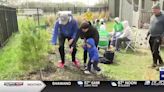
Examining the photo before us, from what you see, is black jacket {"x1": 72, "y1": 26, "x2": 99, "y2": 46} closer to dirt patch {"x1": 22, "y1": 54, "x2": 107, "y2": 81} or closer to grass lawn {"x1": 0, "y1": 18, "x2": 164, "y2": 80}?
grass lawn {"x1": 0, "y1": 18, "x2": 164, "y2": 80}

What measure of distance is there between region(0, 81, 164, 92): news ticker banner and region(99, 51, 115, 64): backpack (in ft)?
0.47

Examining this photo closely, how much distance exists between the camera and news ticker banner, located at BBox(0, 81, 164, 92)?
214 centimetres

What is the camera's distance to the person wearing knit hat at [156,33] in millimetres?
2076

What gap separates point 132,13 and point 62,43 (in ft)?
1.67

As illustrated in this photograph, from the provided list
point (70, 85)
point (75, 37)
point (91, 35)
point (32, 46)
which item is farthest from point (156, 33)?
point (32, 46)

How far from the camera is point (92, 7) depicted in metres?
2.10

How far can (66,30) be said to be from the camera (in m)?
2.13

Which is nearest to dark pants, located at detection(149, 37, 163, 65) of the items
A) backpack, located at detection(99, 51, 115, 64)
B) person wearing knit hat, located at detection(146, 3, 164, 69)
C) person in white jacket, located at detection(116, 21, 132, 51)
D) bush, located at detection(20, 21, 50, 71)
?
person wearing knit hat, located at detection(146, 3, 164, 69)

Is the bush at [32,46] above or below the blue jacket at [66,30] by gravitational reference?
below

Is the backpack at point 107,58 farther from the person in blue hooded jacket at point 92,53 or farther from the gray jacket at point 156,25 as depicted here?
Result: the gray jacket at point 156,25

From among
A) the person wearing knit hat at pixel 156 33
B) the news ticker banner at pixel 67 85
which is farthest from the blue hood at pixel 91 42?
the person wearing knit hat at pixel 156 33

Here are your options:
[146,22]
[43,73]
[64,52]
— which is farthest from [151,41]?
[43,73]

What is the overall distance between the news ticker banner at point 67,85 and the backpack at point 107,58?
0.47 ft

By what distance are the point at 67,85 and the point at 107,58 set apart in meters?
0.33
